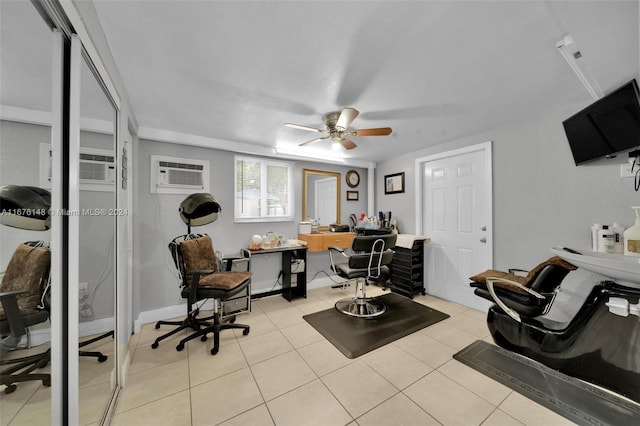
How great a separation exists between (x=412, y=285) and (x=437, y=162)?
6.31 ft

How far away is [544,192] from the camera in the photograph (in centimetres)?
245

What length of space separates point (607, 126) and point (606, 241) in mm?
937

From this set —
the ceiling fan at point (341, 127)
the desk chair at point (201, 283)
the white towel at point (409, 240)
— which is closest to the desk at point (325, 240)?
the white towel at point (409, 240)

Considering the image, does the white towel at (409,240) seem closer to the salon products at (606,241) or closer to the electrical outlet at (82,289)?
the salon products at (606,241)

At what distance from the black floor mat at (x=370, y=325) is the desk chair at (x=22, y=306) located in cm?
198

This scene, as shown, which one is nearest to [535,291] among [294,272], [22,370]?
[294,272]

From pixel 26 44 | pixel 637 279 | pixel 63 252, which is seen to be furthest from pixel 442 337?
pixel 26 44

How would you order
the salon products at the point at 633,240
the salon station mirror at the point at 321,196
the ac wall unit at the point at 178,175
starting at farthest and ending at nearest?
the salon station mirror at the point at 321,196
the ac wall unit at the point at 178,175
the salon products at the point at 633,240

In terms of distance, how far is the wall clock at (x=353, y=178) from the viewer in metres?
4.39

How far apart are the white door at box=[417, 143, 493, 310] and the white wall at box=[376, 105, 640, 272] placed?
0.13 m

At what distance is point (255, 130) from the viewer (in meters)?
2.82

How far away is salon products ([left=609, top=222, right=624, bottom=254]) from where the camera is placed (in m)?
1.88

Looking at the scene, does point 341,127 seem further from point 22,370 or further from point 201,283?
point 22,370

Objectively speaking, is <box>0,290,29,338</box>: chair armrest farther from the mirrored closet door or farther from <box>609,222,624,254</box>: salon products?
<box>609,222,624,254</box>: salon products
